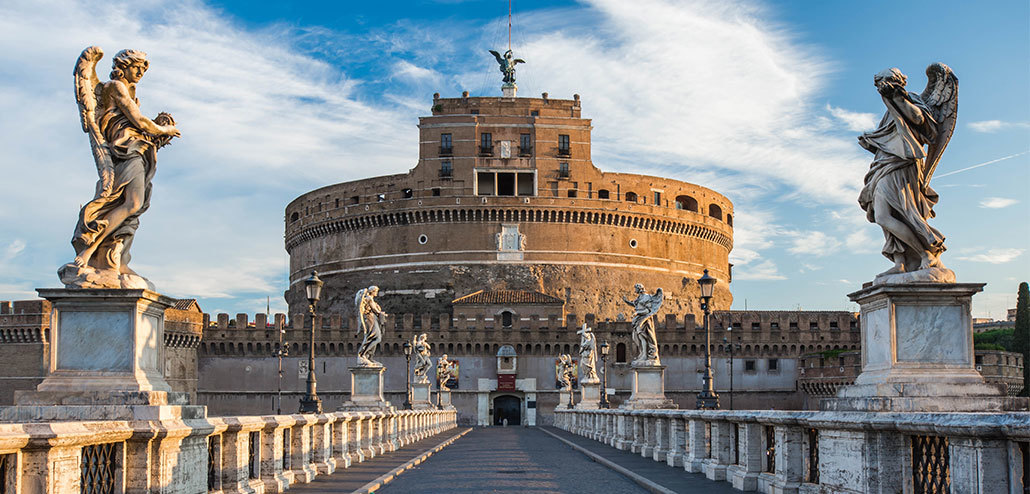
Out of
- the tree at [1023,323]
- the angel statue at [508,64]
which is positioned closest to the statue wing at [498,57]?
A: the angel statue at [508,64]

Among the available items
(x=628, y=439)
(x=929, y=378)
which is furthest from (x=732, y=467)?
(x=628, y=439)

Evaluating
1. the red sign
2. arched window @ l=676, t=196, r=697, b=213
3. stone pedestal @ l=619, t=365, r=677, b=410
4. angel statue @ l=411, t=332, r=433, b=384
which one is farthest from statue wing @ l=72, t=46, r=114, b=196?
arched window @ l=676, t=196, r=697, b=213

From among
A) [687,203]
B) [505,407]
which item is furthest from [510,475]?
A: [687,203]

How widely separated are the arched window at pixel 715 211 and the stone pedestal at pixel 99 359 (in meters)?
78.8

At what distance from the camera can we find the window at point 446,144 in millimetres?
75688

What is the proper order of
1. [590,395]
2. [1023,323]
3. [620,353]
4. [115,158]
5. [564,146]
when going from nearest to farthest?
[115,158] < [590,395] < [1023,323] < [620,353] < [564,146]

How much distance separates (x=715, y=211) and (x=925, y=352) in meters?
78.2

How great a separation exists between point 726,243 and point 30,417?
267 feet

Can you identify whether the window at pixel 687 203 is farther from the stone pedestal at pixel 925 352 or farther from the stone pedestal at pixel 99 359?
the stone pedestal at pixel 99 359

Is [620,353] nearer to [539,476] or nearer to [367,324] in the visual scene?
[367,324]

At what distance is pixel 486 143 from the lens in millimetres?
76062

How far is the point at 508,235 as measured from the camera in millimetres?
74125

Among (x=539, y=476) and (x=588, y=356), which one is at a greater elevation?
(x=588, y=356)

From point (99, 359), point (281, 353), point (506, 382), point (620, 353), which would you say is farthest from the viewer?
point (620, 353)
